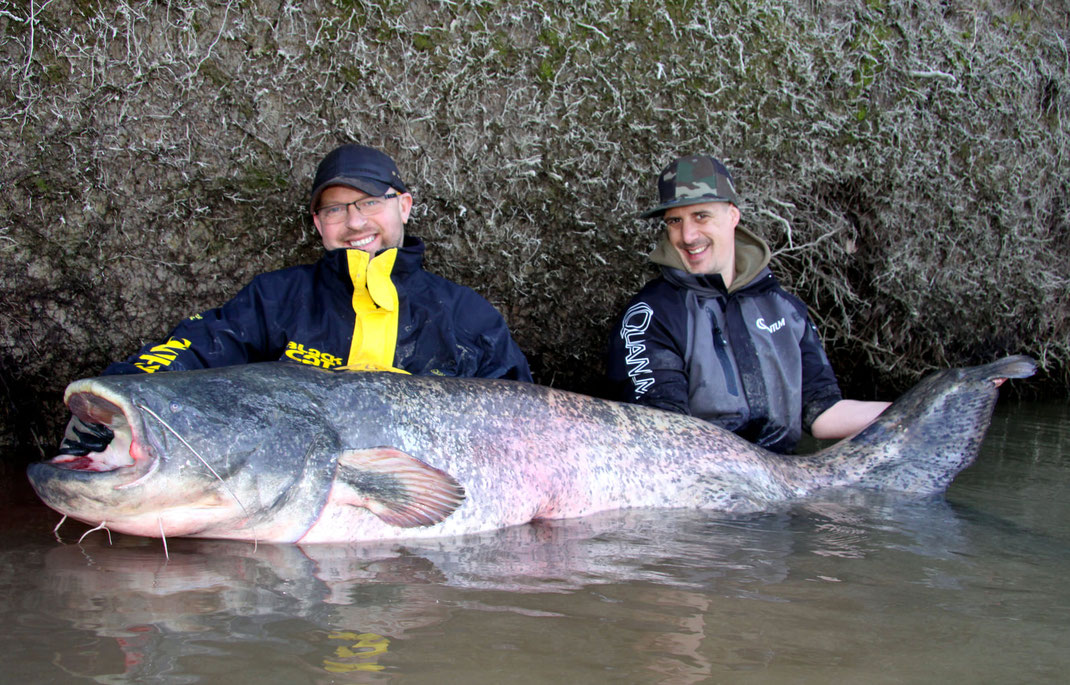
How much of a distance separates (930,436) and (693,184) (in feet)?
5.82

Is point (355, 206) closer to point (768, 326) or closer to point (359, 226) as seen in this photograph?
point (359, 226)

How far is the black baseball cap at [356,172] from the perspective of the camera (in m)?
4.24

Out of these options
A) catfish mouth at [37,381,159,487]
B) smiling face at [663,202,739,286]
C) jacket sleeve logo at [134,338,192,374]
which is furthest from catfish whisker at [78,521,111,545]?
smiling face at [663,202,739,286]

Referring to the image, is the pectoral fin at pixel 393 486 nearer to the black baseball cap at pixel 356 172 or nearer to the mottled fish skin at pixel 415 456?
the mottled fish skin at pixel 415 456

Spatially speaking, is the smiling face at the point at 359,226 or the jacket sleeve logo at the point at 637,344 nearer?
the smiling face at the point at 359,226

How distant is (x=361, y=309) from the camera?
165 inches

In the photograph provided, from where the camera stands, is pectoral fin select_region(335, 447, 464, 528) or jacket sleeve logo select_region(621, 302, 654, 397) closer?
pectoral fin select_region(335, 447, 464, 528)

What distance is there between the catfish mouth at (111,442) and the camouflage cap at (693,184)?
2902 millimetres

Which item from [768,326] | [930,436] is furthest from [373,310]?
[930,436]


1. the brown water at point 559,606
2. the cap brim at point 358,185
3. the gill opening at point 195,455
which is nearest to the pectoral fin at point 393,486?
the brown water at point 559,606

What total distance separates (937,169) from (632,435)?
3645mm

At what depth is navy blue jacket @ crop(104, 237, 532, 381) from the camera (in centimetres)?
399

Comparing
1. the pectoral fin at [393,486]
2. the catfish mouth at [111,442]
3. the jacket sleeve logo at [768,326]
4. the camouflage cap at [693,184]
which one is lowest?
the pectoral fin at [393,486]

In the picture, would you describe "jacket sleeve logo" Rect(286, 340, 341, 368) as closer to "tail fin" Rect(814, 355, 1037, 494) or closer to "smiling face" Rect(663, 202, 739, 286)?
"smiling face" Rect(663, 202, 739, 286)
